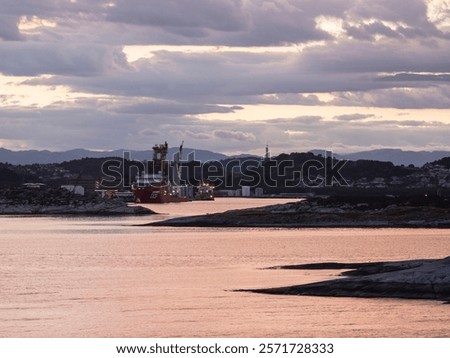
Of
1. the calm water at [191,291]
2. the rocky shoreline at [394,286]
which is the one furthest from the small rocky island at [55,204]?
the rocky shoreline at [394,286]

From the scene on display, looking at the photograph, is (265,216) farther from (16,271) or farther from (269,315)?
(269,315)

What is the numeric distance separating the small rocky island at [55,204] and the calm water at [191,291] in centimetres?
8384

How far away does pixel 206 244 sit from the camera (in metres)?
90.9

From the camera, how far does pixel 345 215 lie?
123m

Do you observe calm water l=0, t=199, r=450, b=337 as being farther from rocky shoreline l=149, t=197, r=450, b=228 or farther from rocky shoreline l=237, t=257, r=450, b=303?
rocky shoreline l=149, t=197, r=450, b=228

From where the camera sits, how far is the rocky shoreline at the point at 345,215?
119 meters

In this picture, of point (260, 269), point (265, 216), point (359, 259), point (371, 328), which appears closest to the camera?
point (371, 328)

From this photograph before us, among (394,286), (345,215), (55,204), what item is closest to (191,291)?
(394,286)

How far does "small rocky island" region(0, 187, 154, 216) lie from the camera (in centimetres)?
18212

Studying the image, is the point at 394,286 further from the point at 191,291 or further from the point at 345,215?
the point at 345,215

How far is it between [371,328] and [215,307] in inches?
297

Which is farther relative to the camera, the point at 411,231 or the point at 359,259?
the point at 411,231
